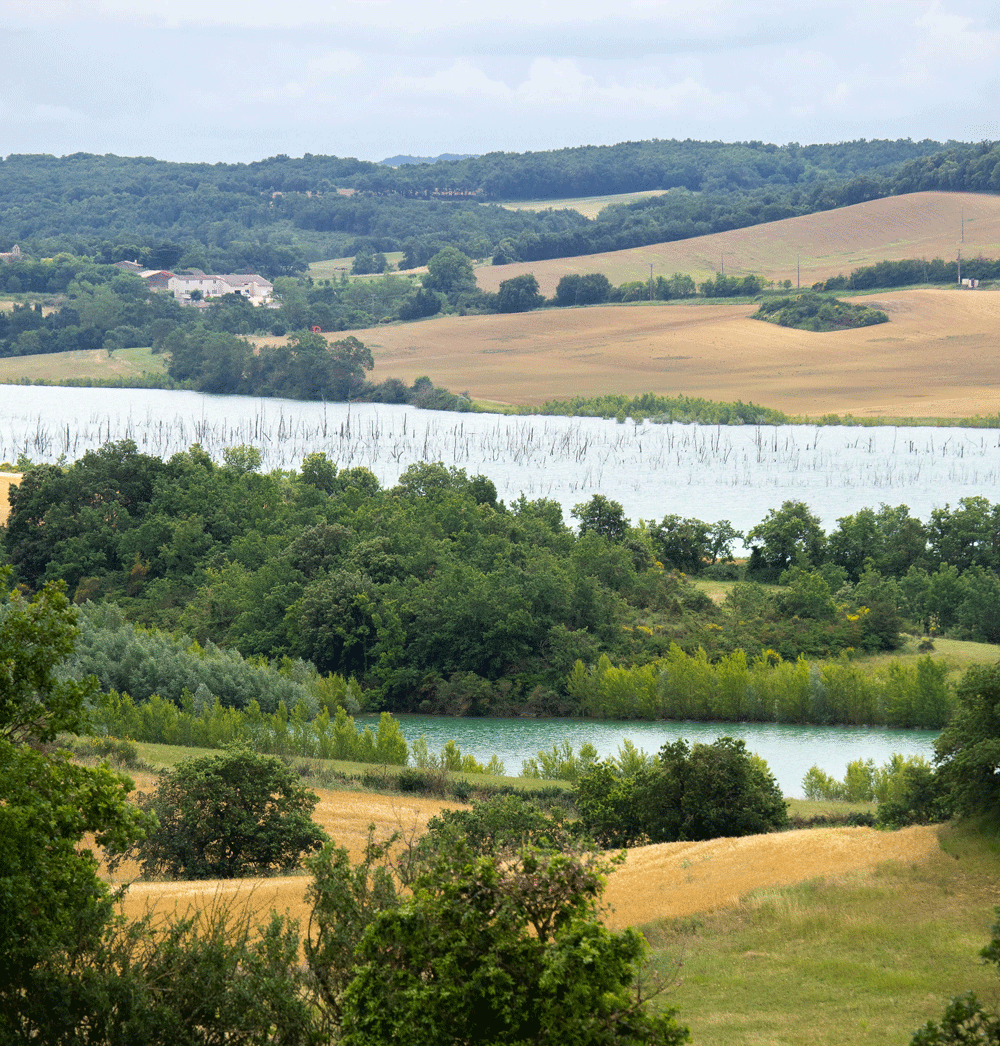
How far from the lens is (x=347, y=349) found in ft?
441

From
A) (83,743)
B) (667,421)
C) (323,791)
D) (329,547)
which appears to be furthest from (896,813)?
(667,421)

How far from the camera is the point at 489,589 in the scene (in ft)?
176

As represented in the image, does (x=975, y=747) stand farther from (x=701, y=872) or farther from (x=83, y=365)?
(x=83, y=365)

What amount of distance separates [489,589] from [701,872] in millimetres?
29258

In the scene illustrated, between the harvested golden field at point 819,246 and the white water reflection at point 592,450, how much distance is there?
5460cm

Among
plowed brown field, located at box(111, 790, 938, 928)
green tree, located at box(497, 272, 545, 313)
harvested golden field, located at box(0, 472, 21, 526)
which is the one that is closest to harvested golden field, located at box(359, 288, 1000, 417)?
green tree, located at box(497, 272, 545, 313)

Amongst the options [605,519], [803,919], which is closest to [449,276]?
[605,519]

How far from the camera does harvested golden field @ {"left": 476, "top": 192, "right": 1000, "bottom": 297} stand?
522ft

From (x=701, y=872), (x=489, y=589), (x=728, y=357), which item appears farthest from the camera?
(x=728, y=357)

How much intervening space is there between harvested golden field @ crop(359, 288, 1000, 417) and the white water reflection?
8.36 metres

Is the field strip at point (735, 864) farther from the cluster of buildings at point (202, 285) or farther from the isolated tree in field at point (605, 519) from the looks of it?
the cluster of buildings at point (202, 285)

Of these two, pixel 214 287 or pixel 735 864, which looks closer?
pixel 735 864

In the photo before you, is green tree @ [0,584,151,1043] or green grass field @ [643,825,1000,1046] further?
green grass field @ [643,825,1000,1046]

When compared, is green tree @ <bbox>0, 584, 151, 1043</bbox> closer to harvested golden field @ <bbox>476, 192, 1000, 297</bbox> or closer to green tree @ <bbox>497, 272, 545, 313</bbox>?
green tree @ <bbox>497, 272, 545, 313</bbox>
